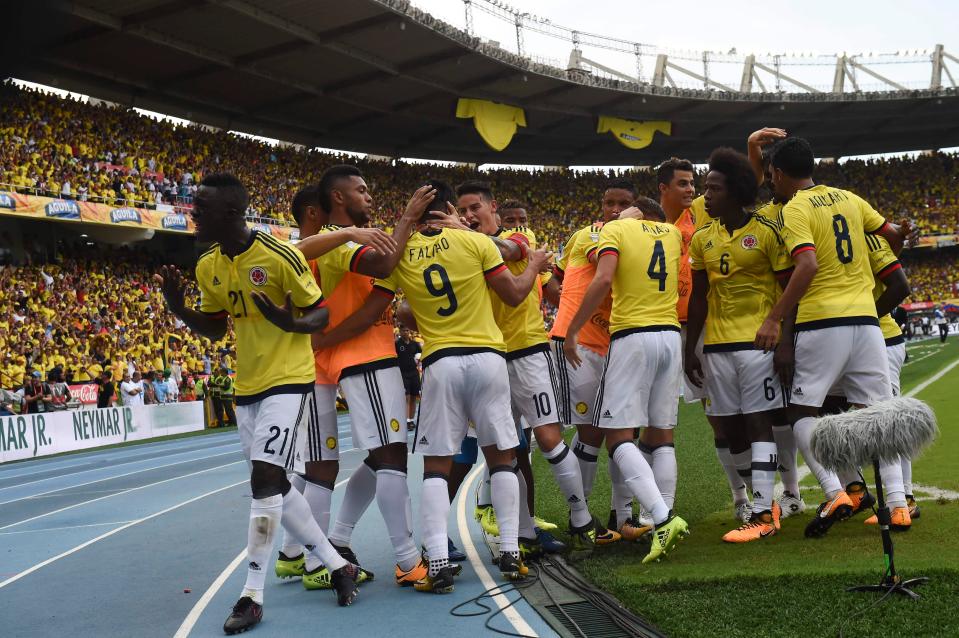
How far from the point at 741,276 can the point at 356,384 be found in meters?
2.54

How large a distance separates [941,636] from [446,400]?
2.64m

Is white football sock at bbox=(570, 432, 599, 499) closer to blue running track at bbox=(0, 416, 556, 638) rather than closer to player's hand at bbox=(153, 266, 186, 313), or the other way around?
blue running track at bbox=(0, 416, 556, 638)

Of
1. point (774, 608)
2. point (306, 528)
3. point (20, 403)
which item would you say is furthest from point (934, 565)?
point (20, 403)

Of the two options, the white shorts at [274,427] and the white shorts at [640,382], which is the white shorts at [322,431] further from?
the white shorts at [640,382]

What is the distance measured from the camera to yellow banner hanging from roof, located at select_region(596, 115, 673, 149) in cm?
4078

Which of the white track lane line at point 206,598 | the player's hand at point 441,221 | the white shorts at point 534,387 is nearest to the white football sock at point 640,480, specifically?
the white shorts at point 534,387

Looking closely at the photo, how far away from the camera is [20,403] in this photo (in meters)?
19.1

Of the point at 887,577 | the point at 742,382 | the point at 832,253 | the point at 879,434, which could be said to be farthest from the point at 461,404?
the point at 832,253

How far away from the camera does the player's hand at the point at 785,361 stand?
18.1ft

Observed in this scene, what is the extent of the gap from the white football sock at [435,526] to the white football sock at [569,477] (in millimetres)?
883

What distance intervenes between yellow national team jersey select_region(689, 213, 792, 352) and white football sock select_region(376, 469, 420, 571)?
2.20m

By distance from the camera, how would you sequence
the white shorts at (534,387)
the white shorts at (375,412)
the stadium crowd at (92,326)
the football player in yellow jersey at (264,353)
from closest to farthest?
1. the football player in yellow jersey at (264,353)
2. the white shorts at (375,412)
3. the white shorts at (534,387)
4. the stadium crowd at (92,326)

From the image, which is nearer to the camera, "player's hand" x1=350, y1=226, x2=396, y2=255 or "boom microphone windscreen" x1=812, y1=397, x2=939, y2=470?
"boom microphone windscreen" x1=812, y1=397, x2=939, y2=470

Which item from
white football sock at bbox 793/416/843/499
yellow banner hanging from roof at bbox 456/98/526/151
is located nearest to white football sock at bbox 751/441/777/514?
white football sock at bbox 793/416/843/499
